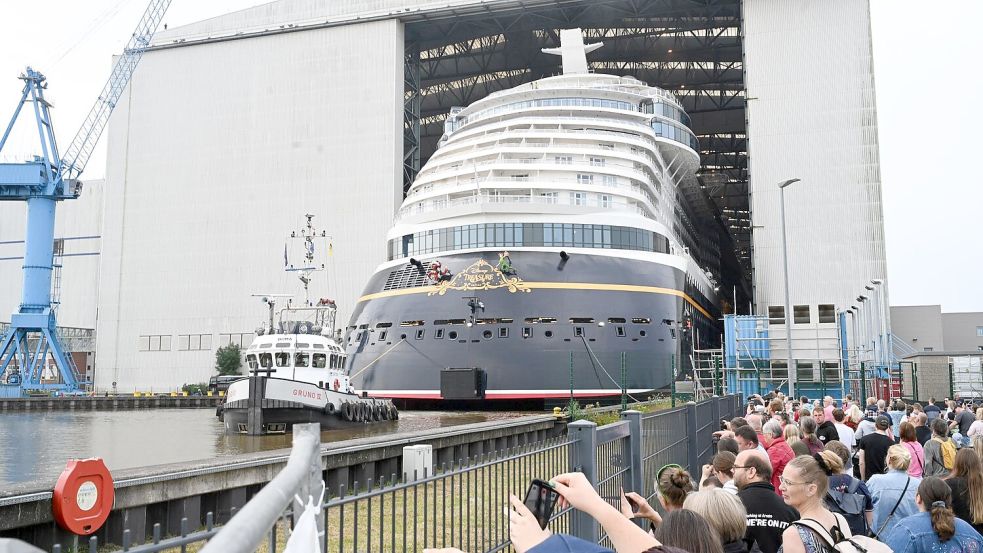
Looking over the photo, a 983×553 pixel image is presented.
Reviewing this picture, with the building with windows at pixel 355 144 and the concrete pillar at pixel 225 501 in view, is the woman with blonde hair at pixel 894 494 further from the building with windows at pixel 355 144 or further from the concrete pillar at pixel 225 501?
the building with windows at pixel 355 144

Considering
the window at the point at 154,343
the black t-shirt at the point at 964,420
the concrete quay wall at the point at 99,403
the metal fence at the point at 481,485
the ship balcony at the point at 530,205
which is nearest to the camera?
the metal fence at the point at 481,485

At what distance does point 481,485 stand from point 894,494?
354 cm

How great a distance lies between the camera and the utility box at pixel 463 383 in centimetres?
3100

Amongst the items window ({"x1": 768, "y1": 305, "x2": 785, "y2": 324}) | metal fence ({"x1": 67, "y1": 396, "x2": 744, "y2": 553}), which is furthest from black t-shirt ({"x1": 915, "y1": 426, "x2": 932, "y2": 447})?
window ({"x1": 768, "y1": 305, "x2": 785, "y2": 324})

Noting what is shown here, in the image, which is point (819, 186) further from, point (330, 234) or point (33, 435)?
point (33, 435)

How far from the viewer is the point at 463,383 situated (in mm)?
31125

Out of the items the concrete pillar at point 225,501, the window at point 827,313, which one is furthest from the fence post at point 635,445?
the window at point 827,313

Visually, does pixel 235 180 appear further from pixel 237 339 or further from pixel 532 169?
pixel 532 169

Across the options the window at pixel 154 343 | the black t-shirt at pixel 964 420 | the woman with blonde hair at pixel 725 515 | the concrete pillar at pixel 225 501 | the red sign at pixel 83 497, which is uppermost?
the window at pixel 154 343

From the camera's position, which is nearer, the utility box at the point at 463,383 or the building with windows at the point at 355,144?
the utility box at the point at 463,383

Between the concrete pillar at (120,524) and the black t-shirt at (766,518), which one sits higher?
the black t-shirt at (766,518)

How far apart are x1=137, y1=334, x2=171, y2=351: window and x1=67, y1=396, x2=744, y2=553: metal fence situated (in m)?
50.7

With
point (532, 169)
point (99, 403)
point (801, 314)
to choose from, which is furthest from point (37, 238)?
point (801, 314)

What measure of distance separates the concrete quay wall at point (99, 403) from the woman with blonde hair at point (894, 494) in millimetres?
41089
